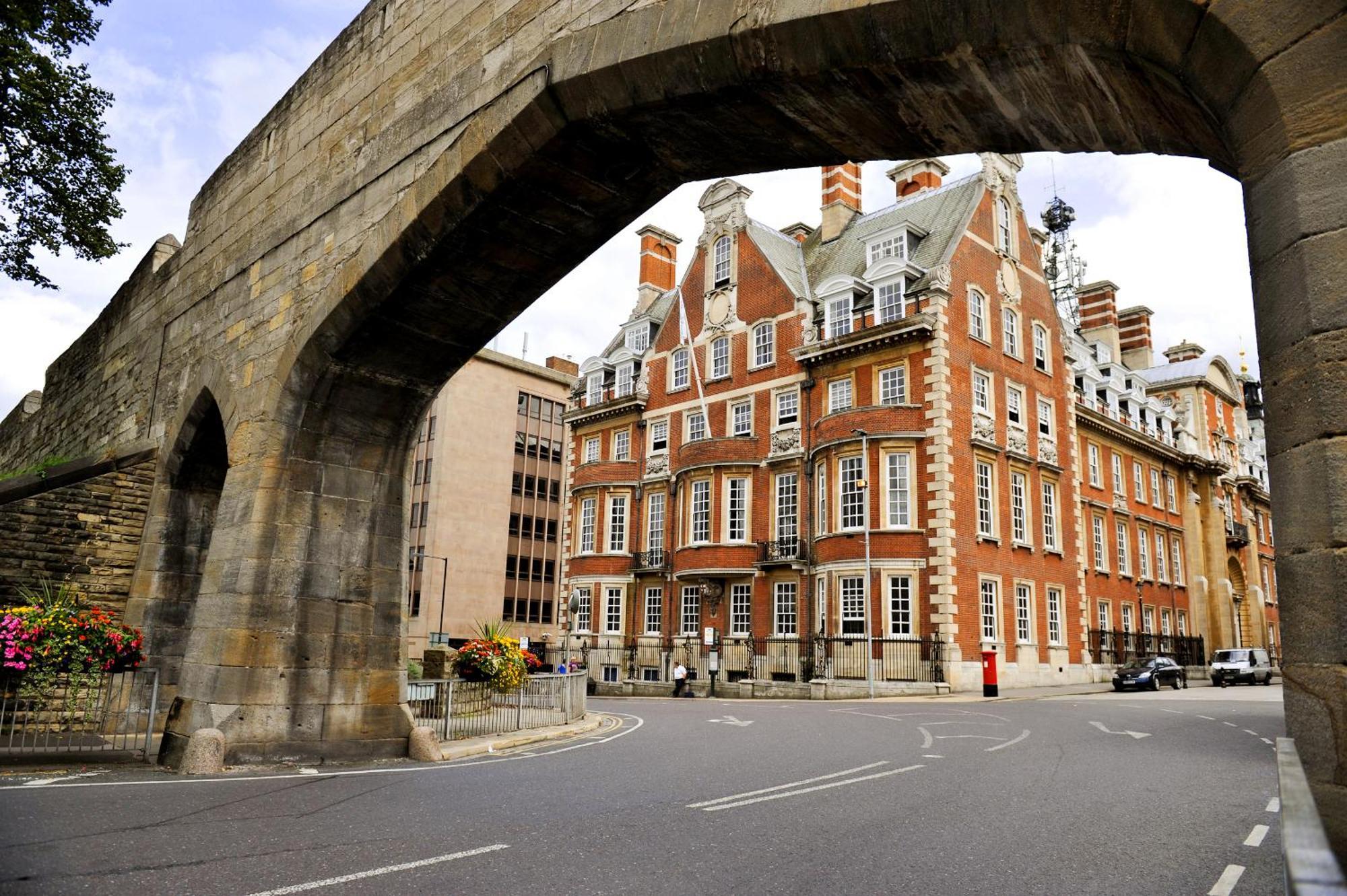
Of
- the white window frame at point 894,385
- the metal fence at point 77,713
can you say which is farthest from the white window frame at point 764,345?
the metal fence at point 77,713

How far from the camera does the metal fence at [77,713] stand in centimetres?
982

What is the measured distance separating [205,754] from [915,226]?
30.8m

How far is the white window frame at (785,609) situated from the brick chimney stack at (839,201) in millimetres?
15477

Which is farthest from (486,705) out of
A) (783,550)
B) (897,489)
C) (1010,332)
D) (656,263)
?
(656,263)

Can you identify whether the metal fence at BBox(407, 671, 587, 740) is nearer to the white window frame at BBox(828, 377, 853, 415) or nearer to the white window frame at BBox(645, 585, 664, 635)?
the white window frame at BBox(828, 377, 853, 415)

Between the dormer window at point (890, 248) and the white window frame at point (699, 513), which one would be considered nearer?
the dormer window at point (890, 248)

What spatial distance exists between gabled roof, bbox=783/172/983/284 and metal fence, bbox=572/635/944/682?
13.1 meters

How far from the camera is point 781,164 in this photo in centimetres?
702

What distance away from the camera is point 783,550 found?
32125mm

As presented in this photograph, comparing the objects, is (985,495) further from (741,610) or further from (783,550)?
(741,610)

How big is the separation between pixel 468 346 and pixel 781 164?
4.72 meters

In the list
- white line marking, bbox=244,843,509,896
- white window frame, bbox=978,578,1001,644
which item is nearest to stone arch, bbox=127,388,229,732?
white line marking, bbox=244,843,509,896

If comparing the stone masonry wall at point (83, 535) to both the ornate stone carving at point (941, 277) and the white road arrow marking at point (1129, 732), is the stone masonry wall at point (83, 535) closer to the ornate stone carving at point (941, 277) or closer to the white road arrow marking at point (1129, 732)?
the white road arrow marking at point (1129, 732)

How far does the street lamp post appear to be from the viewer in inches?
1075
